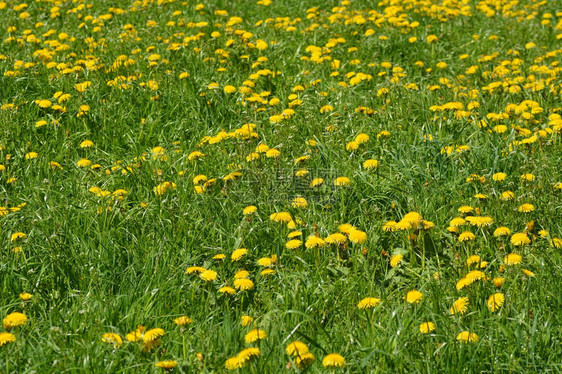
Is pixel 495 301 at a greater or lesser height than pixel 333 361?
lesser

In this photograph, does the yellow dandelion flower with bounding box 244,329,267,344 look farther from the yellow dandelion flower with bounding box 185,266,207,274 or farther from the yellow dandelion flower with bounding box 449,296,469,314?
the yellow dandelion flower with bounding box 449,296,469,314

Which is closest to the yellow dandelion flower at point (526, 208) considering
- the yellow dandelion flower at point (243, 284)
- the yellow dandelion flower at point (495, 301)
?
the yellow dandelion flower at point (495, 301)

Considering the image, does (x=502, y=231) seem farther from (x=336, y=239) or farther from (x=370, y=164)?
(x=370, y=164)

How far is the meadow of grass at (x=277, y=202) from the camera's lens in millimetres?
2580

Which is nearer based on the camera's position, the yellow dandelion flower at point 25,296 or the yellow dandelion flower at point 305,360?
the yellow dandelion flower at point 305,360

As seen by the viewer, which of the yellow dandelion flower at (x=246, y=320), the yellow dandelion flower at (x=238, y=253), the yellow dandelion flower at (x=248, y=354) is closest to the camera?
the yellow dandelion flower at (x=248, y=354)

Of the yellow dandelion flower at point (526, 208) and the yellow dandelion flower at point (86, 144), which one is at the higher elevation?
the yellow dandelion flower at point (86, 144)

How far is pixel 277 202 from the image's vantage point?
12.2 feet

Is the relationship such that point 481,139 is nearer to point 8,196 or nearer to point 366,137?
point 366,137

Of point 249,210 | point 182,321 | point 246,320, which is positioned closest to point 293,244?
point 249,210

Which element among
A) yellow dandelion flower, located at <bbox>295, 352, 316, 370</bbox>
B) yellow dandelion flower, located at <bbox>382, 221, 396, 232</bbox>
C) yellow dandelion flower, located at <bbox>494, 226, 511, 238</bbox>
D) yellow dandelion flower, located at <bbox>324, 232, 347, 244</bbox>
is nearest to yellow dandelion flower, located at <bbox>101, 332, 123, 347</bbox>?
yellow dandelion flower, located at <bbox>295, 352, 316, 370</bbox>

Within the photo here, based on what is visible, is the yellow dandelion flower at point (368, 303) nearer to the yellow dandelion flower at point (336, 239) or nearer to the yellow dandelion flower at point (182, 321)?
Answer: the yellow dandelion flower at point (336, 239)

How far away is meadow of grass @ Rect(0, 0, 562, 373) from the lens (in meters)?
2.58

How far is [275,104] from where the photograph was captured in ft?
16.4
